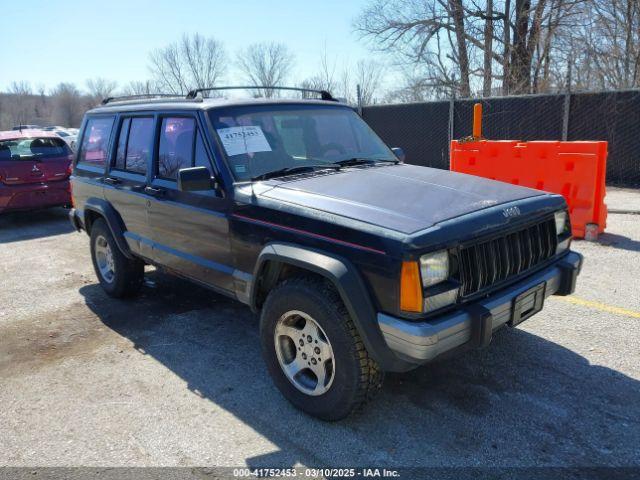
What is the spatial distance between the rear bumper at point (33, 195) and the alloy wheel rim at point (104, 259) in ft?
15.5

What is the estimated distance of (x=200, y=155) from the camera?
3.84 meters

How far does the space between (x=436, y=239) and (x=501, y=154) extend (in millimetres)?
5576

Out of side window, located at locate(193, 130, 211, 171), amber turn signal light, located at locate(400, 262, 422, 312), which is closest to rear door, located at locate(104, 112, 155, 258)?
side window, located at locate(193, 130, 211, 171)

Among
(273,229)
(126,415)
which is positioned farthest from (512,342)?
(126,415)

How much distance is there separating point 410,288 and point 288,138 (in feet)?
6.05

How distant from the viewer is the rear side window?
9.30 meters

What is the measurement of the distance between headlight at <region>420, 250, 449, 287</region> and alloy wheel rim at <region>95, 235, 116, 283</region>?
378cm

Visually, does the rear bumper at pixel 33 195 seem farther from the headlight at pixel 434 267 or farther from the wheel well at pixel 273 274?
the headlight at pixel 434 267

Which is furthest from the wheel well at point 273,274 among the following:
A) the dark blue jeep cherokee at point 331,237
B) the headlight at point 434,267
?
the headlight at point 434,267

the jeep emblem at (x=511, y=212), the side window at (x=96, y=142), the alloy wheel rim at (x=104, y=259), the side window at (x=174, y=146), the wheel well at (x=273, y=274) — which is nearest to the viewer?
the jeep emblem at (x=511, y=212)

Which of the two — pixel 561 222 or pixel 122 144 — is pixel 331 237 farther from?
pixel 122 144

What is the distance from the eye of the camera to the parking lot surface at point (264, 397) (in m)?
2.87

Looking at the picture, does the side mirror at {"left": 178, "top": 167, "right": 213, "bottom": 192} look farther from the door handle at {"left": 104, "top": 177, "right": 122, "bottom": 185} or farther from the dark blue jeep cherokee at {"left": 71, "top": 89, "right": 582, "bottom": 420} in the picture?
the door handle at {"left": 104, "top": 177, "right": 122, "bottom": 185}

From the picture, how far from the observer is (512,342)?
4.03 metres
